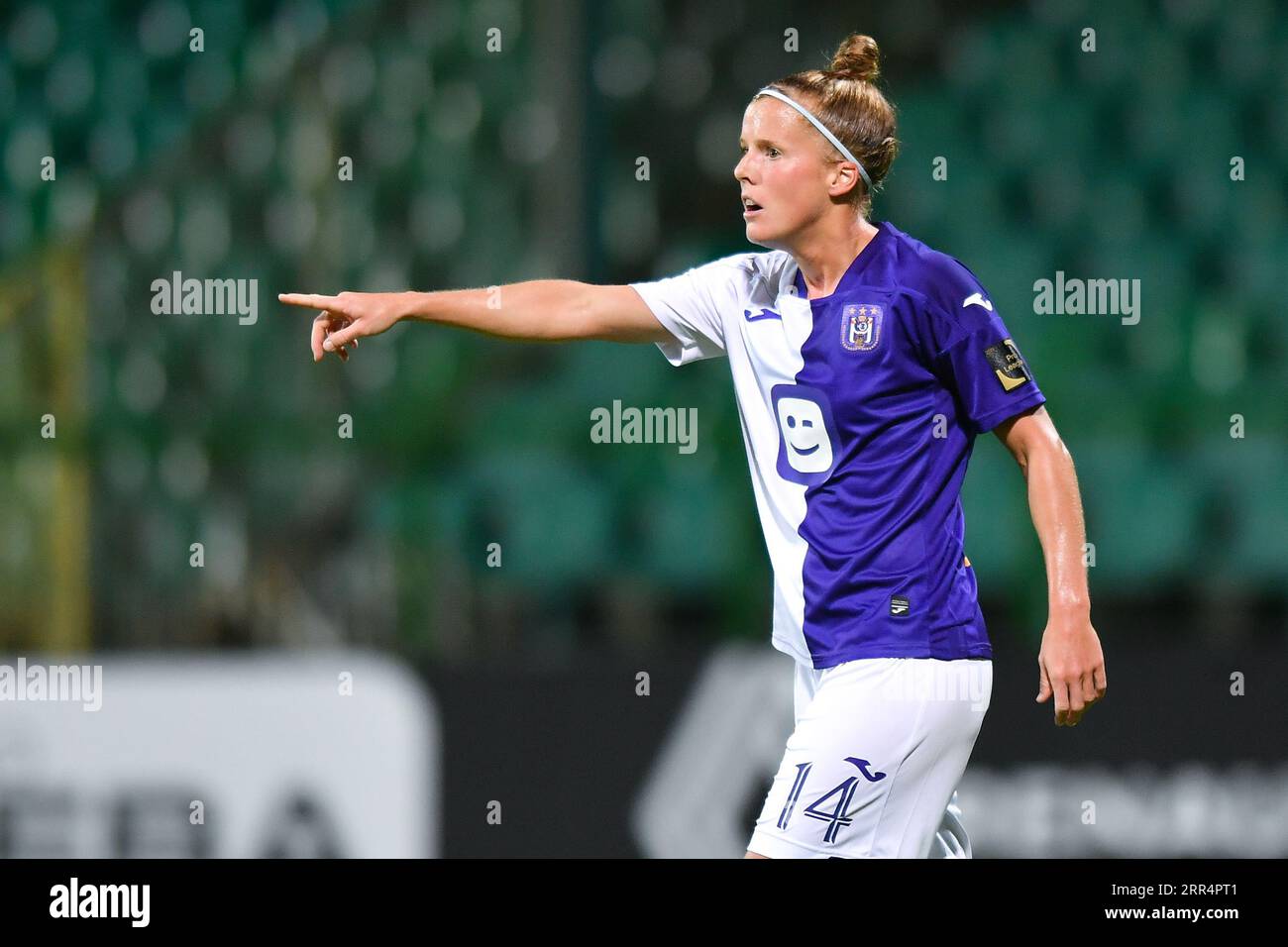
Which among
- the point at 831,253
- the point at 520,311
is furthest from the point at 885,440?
the point at 520,311

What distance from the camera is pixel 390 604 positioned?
6082 mm

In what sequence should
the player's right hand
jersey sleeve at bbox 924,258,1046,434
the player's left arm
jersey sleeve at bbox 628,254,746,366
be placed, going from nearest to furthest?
the player's left arm < jersey sleeve at bbox 924,258,1046,434 < the player's right hand < jersey sleeve at bbox 628,254,746,366

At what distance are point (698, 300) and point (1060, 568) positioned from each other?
34.0 inches

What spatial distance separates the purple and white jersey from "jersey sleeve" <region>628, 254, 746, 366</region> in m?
0.17

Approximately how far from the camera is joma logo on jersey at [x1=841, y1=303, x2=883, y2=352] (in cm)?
309

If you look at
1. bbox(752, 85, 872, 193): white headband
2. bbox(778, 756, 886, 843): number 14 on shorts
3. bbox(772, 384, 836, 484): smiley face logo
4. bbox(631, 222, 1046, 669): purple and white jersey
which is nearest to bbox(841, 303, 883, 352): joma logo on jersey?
bbox(631, 222, 1046, 669): purple and white jersey

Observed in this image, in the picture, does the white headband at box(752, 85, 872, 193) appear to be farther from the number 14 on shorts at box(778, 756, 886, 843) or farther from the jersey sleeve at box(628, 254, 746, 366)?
the number 14 on shorts at box(778, 756, 886, 843)

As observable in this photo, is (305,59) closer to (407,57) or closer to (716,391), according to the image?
(407,57)

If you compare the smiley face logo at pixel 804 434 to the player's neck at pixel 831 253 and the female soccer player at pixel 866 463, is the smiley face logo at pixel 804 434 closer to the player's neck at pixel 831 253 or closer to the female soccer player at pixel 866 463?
the female soccer player at pixel 866 463

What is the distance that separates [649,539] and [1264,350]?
2341 mm

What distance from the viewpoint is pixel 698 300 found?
3355 millimetres

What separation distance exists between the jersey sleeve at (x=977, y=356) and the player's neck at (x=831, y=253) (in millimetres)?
179

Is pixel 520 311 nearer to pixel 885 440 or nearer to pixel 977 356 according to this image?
pixel 885 440
